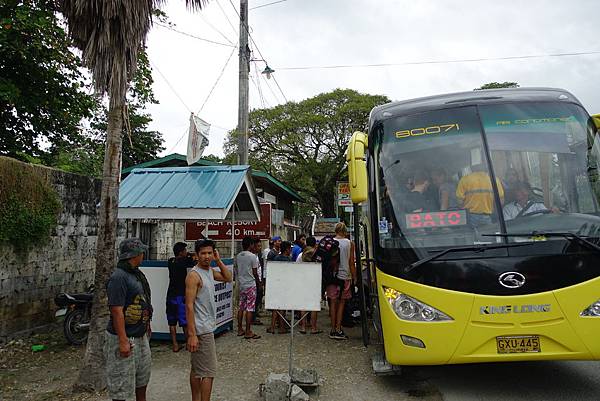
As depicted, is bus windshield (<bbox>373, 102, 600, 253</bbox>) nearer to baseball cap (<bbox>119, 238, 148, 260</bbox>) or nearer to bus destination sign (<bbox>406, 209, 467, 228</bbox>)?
bus destination sign (<bbox>406, 209, 467, 228</bbox>)

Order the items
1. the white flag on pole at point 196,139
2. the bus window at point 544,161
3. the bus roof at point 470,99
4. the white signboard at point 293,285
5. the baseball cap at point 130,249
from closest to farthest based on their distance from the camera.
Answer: the baseball cap at point 130,249
the bus window at point 544,161
the bus roof at point 470,99
the white signboard at point 293,285
the white flag on pole at point 196,139

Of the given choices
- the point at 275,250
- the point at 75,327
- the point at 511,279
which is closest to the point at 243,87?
the point at 275,250

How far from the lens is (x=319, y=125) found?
33969mm

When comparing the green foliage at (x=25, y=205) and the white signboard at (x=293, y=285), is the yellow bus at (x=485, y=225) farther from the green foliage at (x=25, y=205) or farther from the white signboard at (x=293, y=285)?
the green foliage at (x=25, y=205)

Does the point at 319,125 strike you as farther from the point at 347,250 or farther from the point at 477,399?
the point at 477,399

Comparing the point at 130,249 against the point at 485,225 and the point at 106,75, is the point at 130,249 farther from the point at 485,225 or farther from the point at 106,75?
the point at 485,225

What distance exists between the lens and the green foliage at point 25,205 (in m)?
6.95

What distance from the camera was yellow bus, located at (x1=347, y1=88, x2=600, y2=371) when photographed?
426 cm

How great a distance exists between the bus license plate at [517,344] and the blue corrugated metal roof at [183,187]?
4.47 meters

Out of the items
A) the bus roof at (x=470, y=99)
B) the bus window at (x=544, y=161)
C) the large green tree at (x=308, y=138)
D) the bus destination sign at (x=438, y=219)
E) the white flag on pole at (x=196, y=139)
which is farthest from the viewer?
the large green tree at (x=308, y=138)

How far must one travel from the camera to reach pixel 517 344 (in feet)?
14.0

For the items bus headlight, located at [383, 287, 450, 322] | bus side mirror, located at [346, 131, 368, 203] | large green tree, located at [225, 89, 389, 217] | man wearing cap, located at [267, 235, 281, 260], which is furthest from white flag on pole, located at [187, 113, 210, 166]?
large green tree, located at [225, 89, 389, 217]

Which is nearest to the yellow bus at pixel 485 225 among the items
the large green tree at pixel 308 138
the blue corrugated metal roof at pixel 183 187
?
the blue corrugated metal roof at pixel 183 187

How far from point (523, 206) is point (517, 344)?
4.47ft
